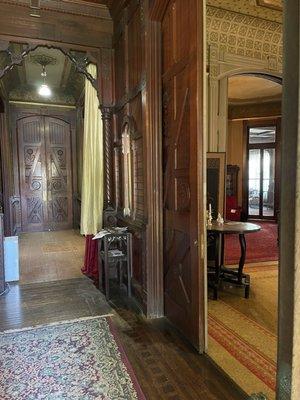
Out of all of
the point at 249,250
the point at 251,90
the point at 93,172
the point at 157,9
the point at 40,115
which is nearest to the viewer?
the point at 157,9

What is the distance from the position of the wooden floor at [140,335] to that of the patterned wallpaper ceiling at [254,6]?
3.90 m

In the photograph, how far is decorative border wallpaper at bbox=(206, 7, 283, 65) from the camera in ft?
13.7

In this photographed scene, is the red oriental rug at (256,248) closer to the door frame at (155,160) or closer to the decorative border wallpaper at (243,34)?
the door frame at (155,160)

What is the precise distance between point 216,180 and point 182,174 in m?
2.04

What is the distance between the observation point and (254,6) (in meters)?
4.04

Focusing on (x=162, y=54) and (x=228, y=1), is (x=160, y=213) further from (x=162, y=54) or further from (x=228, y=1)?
(x=228, y=1)

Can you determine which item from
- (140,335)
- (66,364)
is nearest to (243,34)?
(140,335)

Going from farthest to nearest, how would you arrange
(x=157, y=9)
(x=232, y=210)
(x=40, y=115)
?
(x=232, y=210) < (x=40, y=115) < (x=157, y=9)

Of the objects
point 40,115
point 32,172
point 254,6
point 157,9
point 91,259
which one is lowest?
point 91,259

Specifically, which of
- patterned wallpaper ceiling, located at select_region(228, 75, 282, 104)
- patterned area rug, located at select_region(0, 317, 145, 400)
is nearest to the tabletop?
patterned area rug, located at select_region(0, 317, 145, 400)

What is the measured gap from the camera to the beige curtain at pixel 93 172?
4184 mm

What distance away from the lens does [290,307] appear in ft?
2.50

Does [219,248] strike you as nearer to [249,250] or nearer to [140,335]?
[140,335]

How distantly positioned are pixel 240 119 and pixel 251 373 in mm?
8404
